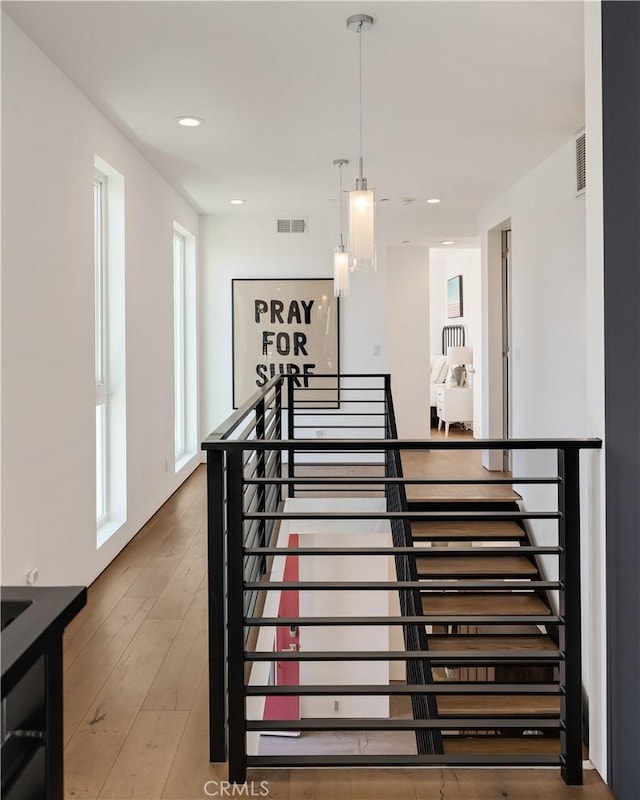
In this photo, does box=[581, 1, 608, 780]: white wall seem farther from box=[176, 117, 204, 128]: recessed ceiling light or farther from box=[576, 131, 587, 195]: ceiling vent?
box=[176, 117, 204, 128]: recessed ceiling light

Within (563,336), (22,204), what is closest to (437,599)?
(563,336)

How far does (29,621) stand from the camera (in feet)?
2.77

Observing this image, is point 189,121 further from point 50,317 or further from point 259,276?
point 259,276

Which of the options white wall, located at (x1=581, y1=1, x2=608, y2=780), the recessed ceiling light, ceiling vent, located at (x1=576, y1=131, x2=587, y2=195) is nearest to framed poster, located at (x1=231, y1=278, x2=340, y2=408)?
the recessed ceiling light

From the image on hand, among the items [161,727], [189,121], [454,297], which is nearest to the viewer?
[161,727]

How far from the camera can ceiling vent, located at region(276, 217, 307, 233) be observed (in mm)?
7043

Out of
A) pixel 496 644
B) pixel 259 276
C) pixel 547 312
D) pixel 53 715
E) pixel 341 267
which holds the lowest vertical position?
pixel 496 644

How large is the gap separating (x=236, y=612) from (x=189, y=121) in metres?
3.02

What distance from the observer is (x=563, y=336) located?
4523 millimetres

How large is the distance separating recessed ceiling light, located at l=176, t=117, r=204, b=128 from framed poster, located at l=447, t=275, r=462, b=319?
7056mm

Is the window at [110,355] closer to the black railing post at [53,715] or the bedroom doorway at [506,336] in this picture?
the black railing post at [53,715]

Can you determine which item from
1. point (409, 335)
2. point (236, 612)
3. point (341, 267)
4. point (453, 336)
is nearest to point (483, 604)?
point (341, 267)

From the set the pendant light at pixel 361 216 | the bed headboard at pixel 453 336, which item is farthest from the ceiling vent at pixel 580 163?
the bed headboard at pixel 453 336

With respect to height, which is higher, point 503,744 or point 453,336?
point 453,336
